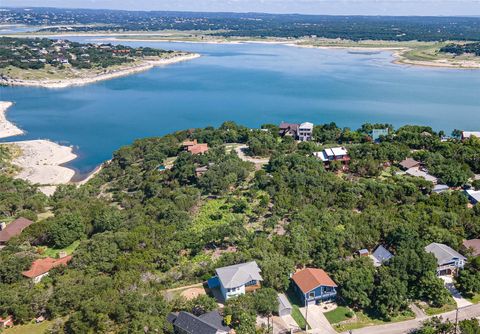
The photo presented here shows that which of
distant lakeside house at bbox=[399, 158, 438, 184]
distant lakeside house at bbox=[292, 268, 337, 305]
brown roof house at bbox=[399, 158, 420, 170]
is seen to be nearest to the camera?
distant lakeside house at bbox=[292, 268, 337, 305]

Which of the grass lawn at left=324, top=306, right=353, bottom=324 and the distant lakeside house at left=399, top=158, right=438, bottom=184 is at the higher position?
the distant lakeside house at left=399, top=158, right=438, bottom=184

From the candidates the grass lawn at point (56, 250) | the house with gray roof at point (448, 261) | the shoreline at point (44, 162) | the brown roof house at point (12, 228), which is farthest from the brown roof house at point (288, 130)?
the brown roof house at point (12, 228)

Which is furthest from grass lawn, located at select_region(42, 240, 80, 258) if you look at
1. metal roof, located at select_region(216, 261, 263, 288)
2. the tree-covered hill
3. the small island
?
the small island

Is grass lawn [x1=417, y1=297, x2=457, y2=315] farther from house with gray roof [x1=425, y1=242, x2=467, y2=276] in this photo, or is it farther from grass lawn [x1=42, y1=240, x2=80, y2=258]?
grass lawn [x1=42, y1=240, x2=80, y2=258]

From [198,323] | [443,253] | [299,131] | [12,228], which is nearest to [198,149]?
[299,131]

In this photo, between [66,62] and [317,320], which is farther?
[66,62]

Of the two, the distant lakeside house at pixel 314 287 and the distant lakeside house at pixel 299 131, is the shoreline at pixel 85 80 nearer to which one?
the distant lakeside house at pixel 299 131

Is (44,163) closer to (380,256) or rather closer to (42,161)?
(42,161)
